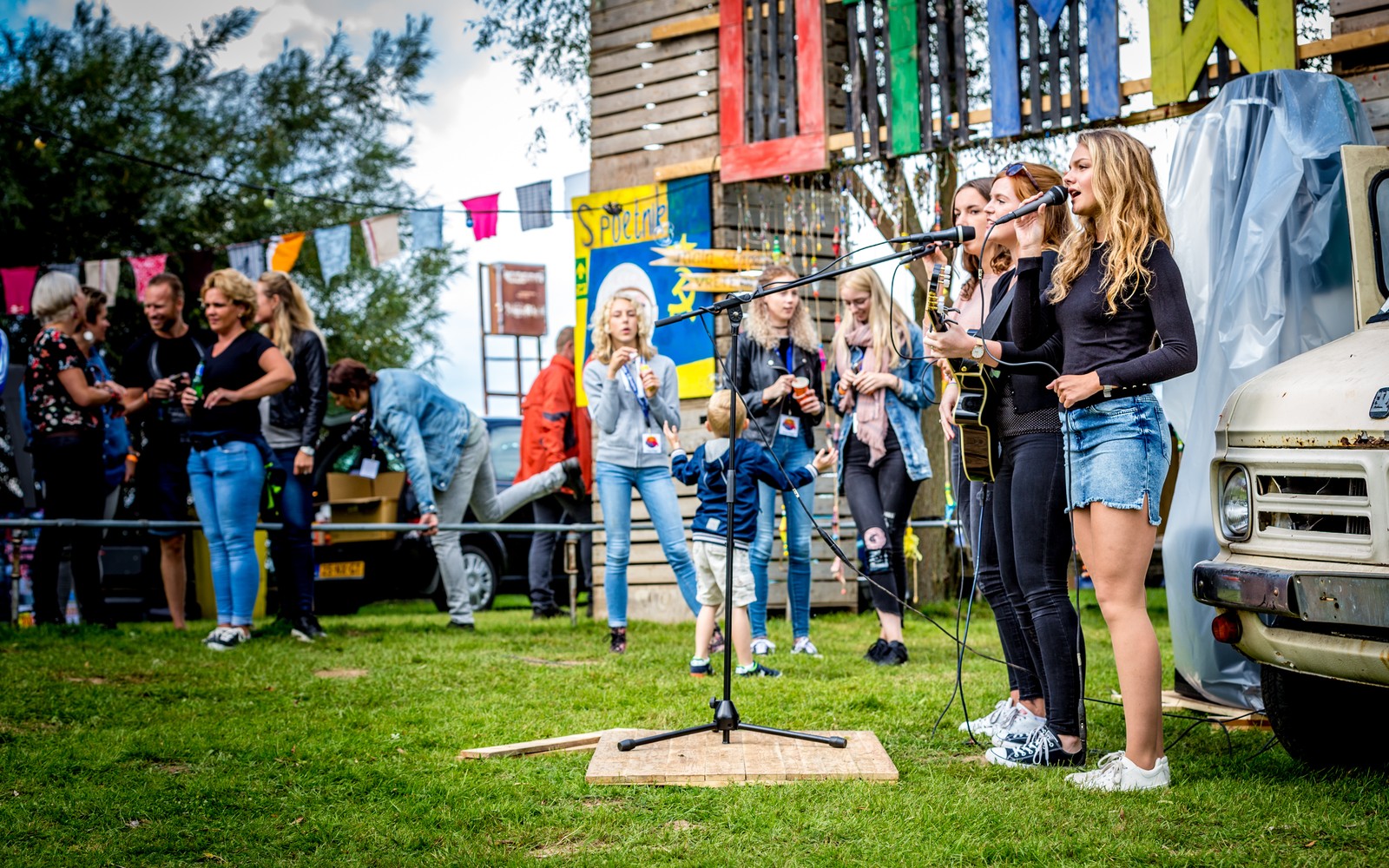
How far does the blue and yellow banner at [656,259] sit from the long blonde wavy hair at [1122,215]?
557cm

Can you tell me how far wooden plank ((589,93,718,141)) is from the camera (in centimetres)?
966

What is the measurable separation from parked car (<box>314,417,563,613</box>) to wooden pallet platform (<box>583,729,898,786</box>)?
629 centimetres

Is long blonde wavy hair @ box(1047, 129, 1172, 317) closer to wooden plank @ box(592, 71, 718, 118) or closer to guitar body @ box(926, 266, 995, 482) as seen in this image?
guitar body @ box(926, 266, 995, 482)

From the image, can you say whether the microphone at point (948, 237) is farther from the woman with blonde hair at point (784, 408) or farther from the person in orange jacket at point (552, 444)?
the person in orange jacket at point (552, 444)

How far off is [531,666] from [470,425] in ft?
9.32

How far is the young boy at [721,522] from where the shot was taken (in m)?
6.07

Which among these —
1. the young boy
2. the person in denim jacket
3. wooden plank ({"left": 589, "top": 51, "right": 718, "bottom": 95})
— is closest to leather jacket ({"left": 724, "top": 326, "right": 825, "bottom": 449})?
the young boy

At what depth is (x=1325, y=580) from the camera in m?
3.41

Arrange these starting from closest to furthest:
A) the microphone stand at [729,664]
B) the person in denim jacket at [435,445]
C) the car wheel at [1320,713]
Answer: the car wheel at [1320,713]
the microphone stand at [729,664]
the person in denim jacket at [435,445]

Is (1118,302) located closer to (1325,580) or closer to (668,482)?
(1325,580)

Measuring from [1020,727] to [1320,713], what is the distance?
0.98 m

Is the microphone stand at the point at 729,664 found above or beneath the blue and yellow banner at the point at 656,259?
beneath

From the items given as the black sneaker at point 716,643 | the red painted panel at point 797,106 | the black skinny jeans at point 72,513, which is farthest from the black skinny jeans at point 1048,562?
the black skinny jeans at point 72,513

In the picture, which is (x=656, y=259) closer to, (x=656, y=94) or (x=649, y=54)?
(x=656, y=94)
